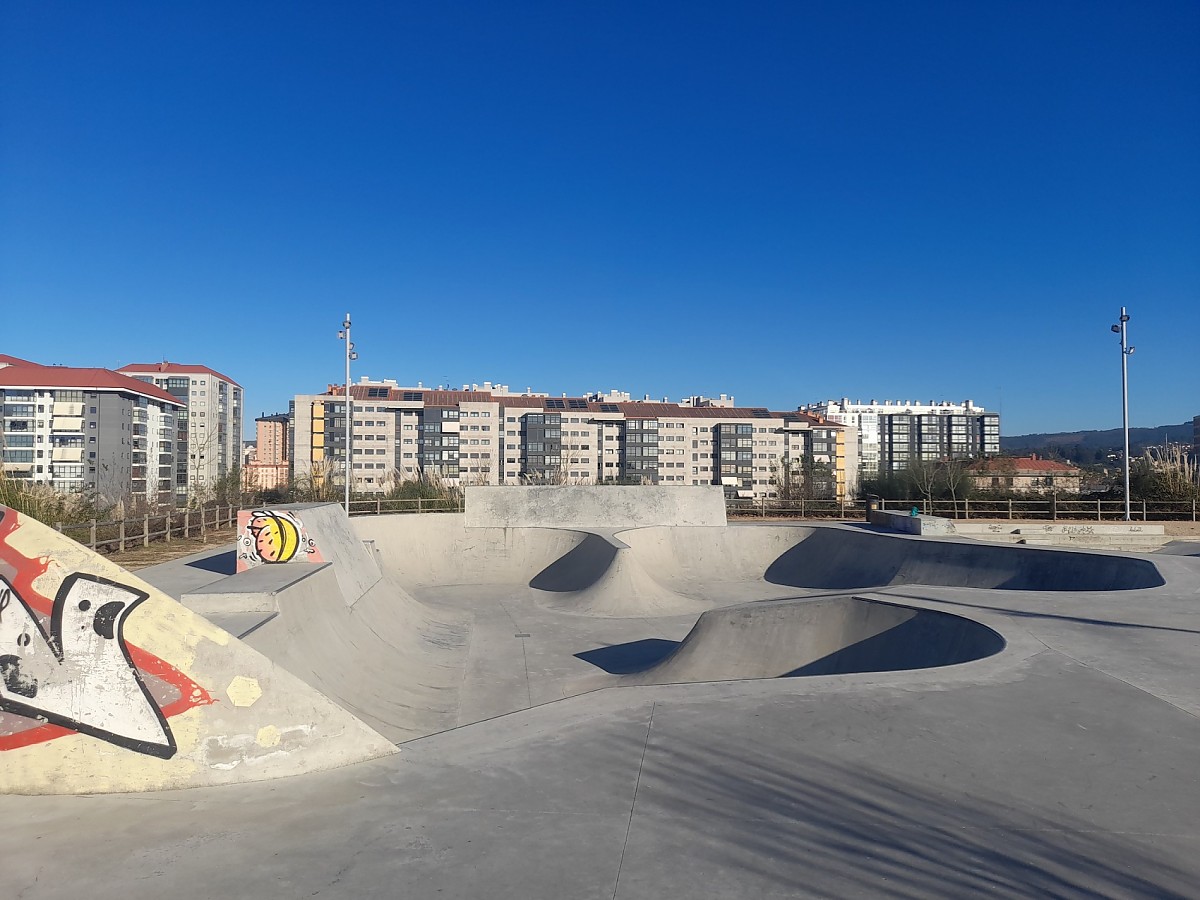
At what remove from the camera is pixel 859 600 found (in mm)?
9281

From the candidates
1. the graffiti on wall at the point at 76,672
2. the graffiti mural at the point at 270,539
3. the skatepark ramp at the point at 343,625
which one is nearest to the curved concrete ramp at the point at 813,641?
the skatepark ramp at the point at 343,625

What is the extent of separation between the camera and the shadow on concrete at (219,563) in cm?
1416

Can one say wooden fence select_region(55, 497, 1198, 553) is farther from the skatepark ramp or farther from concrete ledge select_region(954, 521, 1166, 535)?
the skatepark ramp

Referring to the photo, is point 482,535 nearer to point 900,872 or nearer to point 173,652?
point 173,652

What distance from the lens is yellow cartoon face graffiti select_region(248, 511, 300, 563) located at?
1230 cm

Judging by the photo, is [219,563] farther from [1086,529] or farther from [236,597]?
[1086,529]

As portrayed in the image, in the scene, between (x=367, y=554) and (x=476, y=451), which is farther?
(x=476, y=451)

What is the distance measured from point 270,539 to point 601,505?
1230 cm

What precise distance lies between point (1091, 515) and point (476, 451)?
54531mm

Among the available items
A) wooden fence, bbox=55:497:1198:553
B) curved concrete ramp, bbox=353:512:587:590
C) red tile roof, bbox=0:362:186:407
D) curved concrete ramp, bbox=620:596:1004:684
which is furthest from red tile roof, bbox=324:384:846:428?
curved concrete ramp, bbox=620:596:1004:684

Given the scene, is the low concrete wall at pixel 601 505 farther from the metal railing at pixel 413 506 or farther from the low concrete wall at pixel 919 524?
the metal railing at pixel 413 506

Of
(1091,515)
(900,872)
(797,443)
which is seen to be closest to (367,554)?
(900,872)

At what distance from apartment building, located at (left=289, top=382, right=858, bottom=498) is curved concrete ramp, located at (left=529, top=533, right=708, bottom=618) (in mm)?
49350

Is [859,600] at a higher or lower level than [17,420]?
lower
